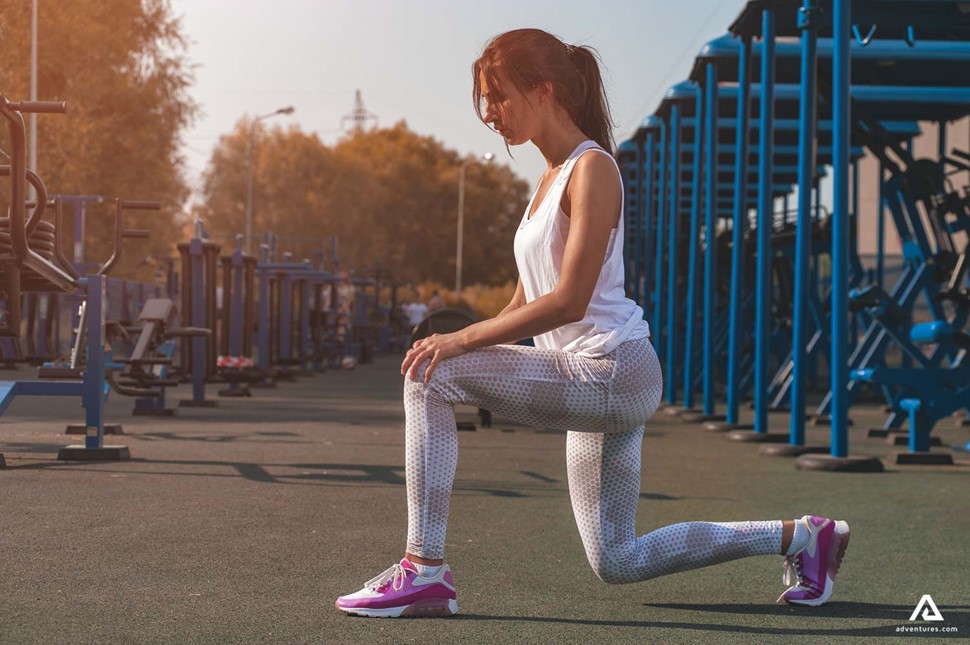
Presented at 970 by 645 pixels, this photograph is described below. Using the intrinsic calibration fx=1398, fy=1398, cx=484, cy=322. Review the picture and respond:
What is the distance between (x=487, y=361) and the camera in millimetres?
3312

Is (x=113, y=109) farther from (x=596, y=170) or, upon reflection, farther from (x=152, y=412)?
(x=596, y=170)

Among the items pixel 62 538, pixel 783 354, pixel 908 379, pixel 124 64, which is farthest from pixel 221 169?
pixel 62 538

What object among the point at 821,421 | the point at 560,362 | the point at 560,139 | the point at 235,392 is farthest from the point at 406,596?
the point at 235,392

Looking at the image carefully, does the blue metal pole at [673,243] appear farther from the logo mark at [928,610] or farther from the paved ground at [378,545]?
the logo mark at [928,610]

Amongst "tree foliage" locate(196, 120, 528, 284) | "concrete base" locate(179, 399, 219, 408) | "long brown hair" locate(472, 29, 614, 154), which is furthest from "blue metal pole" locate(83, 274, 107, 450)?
"tree foliage" locate(196, 120, 528, 284)

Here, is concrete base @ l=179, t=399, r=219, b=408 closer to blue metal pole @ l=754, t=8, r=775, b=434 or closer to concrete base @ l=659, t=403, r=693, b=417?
concrete base @ l=659, t=403, r=693, b=417

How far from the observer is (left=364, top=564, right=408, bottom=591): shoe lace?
341cm

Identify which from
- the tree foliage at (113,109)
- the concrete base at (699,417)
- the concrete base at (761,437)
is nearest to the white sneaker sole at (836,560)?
the concrete base at (761,437)

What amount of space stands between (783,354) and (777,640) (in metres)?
14.4

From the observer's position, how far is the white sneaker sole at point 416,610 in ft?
11.2

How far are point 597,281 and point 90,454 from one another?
465 centimetres

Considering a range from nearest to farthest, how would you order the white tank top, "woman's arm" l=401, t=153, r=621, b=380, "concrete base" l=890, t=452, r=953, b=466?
"woman's arm" l=401, t=153, r=621, b=380 → the white tank top → "concrete base" l=890, t=452, r=953, b=466

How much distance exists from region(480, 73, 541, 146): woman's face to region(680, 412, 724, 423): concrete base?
9062 millimetres

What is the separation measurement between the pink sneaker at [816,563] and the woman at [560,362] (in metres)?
0.17
